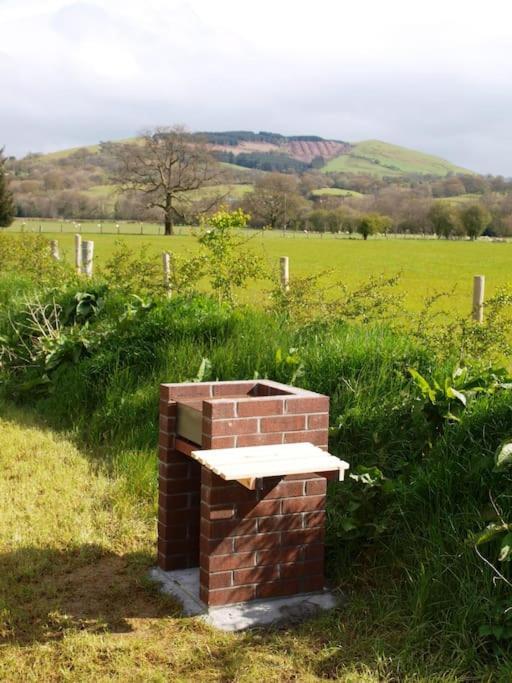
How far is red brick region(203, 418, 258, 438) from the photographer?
4.43 meters

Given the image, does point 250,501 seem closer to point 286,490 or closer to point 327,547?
point 286,490

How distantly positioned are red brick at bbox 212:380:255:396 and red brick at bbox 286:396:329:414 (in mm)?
602

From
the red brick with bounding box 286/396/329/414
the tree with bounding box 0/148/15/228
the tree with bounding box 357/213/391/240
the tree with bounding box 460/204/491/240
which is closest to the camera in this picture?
the red brick with bounding box 286/396/329/414

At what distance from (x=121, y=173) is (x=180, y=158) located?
6170 mm

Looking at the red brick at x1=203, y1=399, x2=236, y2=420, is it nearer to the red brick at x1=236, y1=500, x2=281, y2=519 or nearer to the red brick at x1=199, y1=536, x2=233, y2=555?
the red brick at x1=236, y1=500, x2=281, y2=519

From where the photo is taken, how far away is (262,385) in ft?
17.1

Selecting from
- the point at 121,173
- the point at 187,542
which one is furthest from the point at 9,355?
the point at 121,173

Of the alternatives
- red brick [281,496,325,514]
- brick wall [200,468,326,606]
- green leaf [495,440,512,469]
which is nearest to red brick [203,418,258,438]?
brick wall [200,468,326,606]

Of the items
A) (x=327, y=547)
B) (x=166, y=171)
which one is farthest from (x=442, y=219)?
(x=327, y=547)

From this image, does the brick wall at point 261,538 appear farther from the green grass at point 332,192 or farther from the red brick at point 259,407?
the green grass at point 332,192

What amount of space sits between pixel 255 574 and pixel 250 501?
394mm

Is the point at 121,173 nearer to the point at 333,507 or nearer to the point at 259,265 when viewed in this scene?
the point at 259,265

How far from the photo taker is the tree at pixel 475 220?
338 feet

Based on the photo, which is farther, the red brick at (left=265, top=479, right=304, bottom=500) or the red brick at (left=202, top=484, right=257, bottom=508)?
the red brick at (left=265, top=479, right=304, bottom=500)
